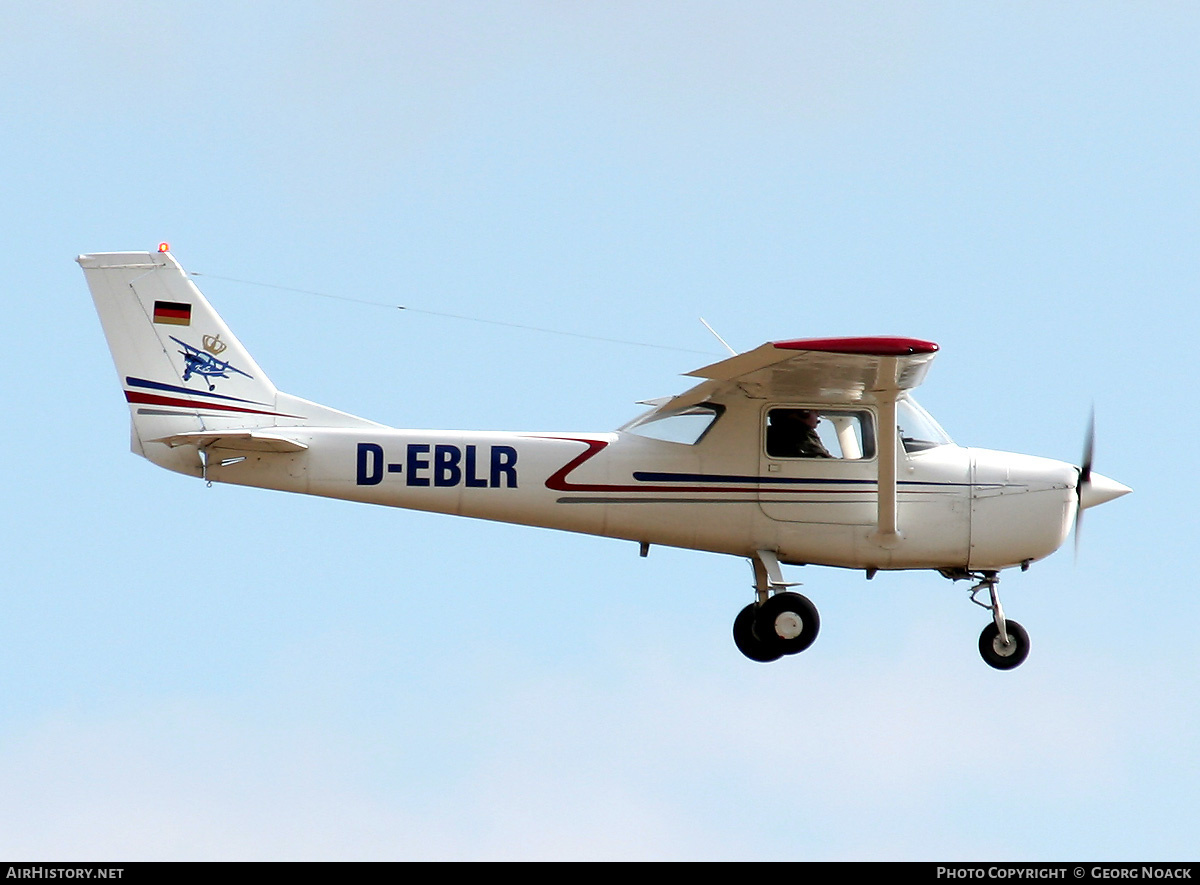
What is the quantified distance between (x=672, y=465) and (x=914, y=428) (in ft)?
8.12

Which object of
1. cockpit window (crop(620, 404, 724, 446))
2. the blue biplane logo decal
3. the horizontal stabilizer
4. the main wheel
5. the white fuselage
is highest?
the blue biplane logo decal

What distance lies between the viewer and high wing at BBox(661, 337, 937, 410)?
15.4 m

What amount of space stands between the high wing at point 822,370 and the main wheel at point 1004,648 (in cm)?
281

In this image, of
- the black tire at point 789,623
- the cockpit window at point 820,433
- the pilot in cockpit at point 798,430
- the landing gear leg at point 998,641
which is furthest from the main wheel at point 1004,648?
the pilot in cockpit at point 798,430

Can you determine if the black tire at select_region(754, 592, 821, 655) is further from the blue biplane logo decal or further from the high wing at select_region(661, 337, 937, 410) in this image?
the blue biplane logo decal

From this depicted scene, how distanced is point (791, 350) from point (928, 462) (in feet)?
8.57

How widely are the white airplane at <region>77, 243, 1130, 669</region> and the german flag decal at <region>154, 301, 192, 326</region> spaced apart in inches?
0.5

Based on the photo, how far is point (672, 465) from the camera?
17297 millimetres

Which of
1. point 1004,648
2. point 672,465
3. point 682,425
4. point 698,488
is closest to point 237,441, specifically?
point 672,465

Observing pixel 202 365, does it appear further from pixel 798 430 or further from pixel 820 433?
pixel 820 433

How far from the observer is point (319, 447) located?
55.3 feet

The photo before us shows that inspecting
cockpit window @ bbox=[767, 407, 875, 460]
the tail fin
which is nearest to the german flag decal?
the tail fin

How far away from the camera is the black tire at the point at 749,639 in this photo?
57.4 feet

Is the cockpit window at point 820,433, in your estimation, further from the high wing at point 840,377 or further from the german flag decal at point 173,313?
the german flag decal at point 173,313
